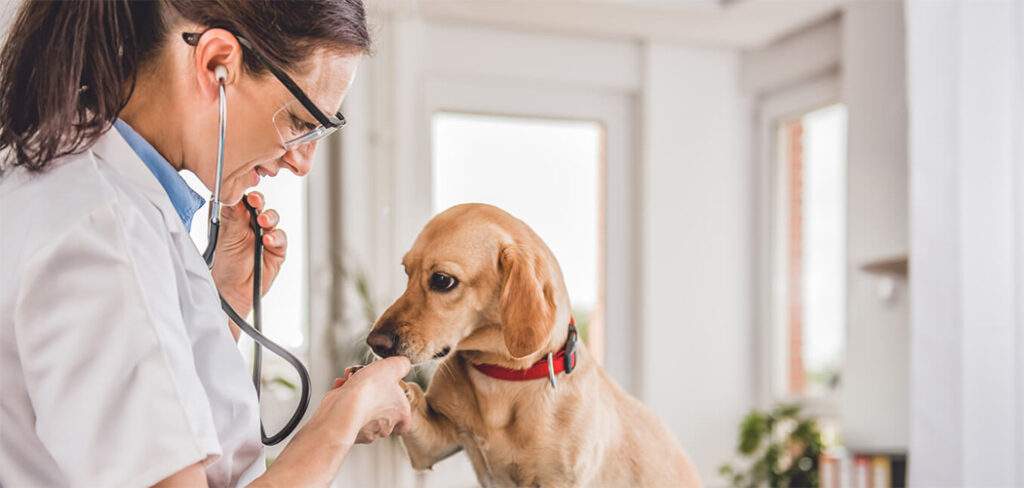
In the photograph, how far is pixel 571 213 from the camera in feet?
5.51

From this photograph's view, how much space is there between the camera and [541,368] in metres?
0.81

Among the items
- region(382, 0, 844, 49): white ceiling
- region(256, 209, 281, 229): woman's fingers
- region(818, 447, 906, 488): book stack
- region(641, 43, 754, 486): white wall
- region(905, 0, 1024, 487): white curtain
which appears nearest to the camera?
region(256, 209, 281, 229): woman's fingers

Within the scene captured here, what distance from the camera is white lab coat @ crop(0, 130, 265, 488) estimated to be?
553 millimetres

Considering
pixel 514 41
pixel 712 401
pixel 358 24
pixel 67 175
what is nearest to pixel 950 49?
pixel 358 24

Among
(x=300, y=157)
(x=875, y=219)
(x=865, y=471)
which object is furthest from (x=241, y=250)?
(x=875, y=219)

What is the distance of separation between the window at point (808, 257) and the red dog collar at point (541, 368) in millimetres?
2903

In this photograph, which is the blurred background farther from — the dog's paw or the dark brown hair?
the dark brown hair

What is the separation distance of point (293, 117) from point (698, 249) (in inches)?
115

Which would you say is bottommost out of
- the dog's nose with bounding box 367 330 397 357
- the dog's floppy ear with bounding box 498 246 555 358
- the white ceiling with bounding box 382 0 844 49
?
the dog's nose with bounding box 367 330 397 357

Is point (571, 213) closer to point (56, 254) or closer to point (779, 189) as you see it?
point (56, 254)

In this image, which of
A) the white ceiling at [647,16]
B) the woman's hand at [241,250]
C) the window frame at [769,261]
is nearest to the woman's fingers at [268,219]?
the woman's hand at [241,250]

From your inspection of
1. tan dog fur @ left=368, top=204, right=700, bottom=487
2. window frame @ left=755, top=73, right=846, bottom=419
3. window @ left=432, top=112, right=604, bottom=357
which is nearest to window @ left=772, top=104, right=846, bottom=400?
window frame @ left=755, top=73, right=846, bottom=419

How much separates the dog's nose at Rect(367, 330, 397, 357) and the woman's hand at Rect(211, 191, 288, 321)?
200 mm

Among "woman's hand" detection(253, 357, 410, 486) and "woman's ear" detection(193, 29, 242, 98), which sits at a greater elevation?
"woman's ear" detection(193, 29, 242, 98)
